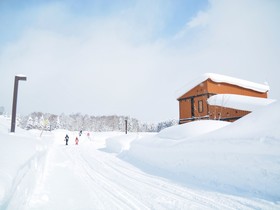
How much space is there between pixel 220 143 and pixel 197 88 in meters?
15.7

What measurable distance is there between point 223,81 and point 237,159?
57.1 ft

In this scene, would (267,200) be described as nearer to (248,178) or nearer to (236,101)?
(248,178)

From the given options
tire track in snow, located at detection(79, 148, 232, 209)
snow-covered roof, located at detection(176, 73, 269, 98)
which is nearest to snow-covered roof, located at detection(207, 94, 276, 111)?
snow-covered roof, located at detection(176, 73, 269, 98)

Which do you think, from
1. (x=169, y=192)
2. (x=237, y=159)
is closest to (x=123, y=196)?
(x=169, y=192)

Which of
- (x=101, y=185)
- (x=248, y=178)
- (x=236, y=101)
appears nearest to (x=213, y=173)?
(x=248, y=178)

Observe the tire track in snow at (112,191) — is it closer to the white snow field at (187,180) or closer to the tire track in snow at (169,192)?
the white snow field at (187,180)

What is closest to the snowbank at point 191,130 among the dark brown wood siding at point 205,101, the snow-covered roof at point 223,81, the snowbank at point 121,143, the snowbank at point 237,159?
the snowbank at point 237,159

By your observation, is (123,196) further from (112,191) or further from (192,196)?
(192,196)

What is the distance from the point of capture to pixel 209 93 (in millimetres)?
20625

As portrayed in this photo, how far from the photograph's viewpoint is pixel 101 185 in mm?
6375

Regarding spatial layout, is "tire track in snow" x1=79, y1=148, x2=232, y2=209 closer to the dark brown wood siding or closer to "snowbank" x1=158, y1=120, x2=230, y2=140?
"snowbank" x1=158, y1=120, x2=230, y2=140

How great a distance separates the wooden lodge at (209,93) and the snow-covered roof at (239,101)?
16.1 inches

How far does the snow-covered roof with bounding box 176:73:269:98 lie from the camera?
2102 centimetres

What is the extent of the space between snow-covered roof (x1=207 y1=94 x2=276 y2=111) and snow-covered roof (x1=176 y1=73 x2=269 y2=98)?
2.27m
